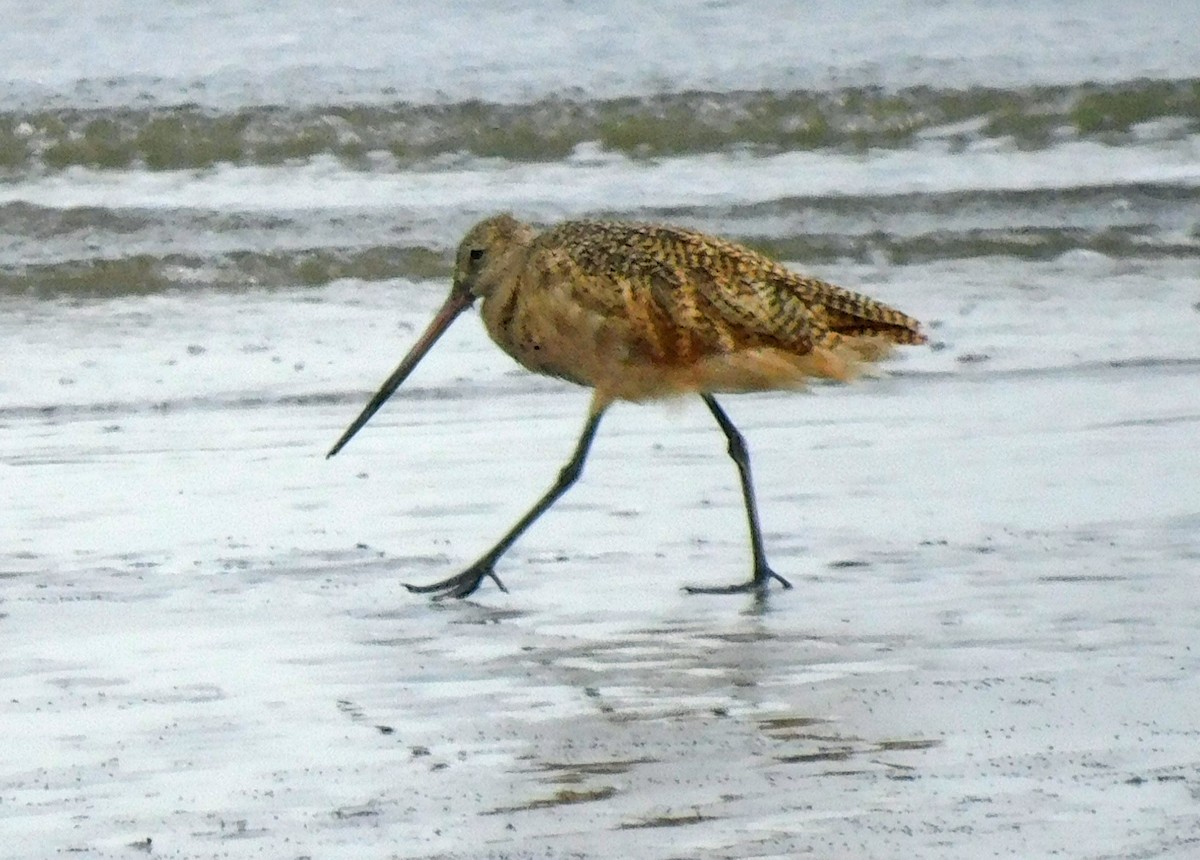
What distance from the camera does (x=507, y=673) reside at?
428cm

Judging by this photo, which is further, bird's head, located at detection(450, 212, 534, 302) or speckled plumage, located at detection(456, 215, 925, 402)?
bird's head, located at detection(450, 212, 534, 302)

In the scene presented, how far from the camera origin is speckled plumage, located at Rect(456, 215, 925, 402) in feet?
16.5

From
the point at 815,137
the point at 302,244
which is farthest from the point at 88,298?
the point at 815,137

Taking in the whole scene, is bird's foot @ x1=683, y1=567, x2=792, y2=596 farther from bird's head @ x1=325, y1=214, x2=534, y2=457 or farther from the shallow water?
bird's head @ x1=325, y1=214, x2=534, y2=457

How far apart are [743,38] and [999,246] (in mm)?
4458

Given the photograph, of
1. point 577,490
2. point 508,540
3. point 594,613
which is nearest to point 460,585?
point 508,540

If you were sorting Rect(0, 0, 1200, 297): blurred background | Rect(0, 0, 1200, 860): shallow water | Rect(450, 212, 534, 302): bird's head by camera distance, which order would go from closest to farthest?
Rect(0, 0, 1200, 860): shallow water → Rect(450, 212, 534, 302): bird's head → Rect(0, 0, 1200, 297): blurred background

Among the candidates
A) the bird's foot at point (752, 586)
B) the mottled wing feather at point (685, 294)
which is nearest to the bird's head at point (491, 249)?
the mottled wing feather at point (685, 294)

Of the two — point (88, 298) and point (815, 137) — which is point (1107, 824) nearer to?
point (88, 298)

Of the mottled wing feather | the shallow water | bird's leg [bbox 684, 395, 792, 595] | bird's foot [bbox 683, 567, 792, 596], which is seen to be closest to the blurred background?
the shallow water

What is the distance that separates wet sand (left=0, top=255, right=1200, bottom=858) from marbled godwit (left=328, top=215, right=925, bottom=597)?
380mm

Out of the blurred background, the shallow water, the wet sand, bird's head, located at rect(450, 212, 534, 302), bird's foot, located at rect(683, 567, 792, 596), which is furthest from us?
the blurred background

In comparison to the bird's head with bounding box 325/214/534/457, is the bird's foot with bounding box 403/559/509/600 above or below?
below

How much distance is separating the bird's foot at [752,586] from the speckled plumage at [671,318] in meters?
0.41
